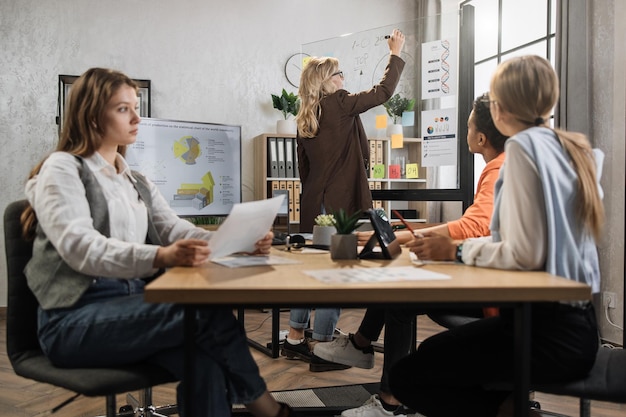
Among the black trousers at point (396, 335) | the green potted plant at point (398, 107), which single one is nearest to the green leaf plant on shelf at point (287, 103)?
the green potted plant at point (398, 107)

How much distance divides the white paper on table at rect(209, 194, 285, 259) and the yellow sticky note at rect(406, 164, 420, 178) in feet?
8.35

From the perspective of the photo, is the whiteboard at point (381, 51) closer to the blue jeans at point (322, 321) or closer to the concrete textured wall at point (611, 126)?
the concrete textured wall at point (611, 126)

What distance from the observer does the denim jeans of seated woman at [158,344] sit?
4.48 ft

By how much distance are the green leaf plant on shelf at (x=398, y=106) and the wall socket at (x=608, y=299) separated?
160 cm

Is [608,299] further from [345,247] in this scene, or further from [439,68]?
[345,247]

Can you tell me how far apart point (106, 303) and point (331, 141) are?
1916 millimetres

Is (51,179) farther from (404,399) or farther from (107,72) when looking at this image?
(404,399)

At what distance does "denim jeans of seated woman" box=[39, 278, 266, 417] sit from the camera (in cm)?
136

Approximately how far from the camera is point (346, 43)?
389 centimetres

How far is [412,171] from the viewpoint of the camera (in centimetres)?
403

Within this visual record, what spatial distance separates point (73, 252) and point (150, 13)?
3.93 metres

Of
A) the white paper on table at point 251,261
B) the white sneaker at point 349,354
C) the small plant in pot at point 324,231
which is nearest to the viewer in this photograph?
the white paper on table at point 251,261

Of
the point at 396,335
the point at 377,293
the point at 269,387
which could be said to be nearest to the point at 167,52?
the point at 269,387

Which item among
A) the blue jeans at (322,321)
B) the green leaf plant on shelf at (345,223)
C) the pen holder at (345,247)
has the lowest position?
the blue jeans at (322,321)
